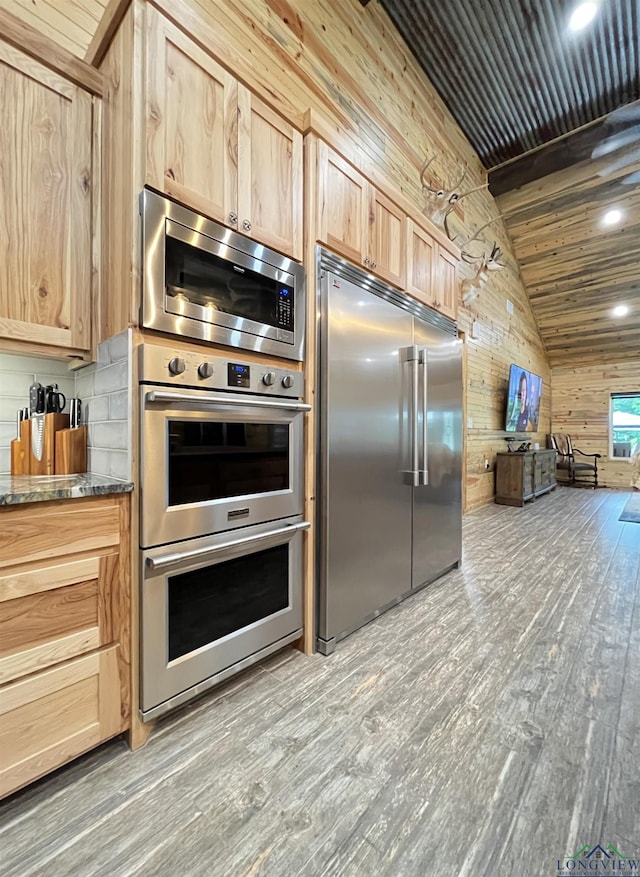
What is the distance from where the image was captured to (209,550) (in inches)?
53.5

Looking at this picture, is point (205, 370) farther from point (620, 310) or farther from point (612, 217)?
point (620, 310)

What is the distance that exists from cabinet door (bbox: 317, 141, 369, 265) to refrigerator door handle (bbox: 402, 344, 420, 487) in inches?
23.0

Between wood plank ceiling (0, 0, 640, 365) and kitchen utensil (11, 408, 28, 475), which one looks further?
wood plank ceiling (0, 0, 640, 365)

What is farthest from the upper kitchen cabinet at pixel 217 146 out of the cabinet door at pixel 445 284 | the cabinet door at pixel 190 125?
the cabinet door at pixel 445 284

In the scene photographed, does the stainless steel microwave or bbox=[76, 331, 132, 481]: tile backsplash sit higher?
the stainless steel microwave

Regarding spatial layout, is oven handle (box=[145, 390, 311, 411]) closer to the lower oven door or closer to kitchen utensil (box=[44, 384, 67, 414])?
the lower oven door

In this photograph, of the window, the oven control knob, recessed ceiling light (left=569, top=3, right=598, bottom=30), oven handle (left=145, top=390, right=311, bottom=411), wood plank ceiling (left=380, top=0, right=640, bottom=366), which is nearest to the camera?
oven handle (left=145, top=390, right=311, bottom=411)

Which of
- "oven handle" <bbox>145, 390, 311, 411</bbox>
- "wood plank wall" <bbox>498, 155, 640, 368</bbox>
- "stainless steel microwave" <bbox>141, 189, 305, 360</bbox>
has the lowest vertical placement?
"oven handle" <bbox>145, 390, 311, 411</bbox>

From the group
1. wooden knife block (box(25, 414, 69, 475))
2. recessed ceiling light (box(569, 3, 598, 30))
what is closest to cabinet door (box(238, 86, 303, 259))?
wooden knife block (box(25, 414, 69, 475))

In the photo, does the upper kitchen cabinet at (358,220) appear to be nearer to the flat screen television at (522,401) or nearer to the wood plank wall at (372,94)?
the wood plank wall at (372,94)

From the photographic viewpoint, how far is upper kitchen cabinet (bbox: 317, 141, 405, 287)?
180 centimetres

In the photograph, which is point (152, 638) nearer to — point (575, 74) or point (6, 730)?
point (6, 730)

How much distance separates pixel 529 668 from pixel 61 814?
1813mm

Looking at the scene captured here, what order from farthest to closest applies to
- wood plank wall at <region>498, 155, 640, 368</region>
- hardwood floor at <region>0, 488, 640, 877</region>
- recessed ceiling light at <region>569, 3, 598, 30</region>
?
wood plank wall at <region>498, 155, 640, 368</region> → recessed ceiling light at <region>569, 3, 598, 30</region> → hardwood floor at <region>0, 488, 640, 877</region>
